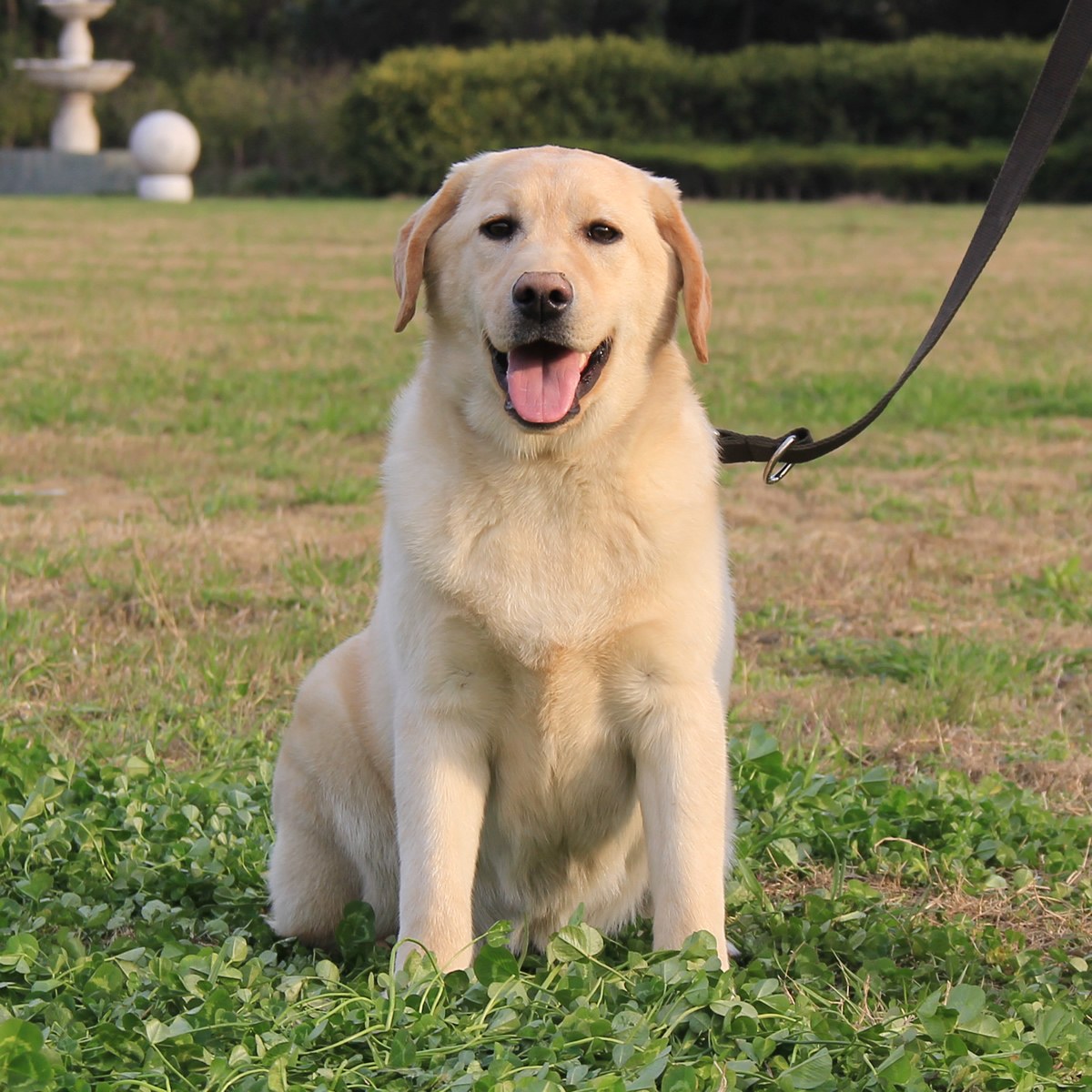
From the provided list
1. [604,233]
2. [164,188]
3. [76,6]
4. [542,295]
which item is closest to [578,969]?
[542,295]

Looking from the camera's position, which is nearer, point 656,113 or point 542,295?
point 542,295

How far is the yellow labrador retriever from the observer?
2.56 metres

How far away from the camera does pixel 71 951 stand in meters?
2.74

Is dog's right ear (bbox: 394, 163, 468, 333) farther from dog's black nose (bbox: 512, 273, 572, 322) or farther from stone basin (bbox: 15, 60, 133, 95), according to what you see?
stone basin (bbox: 15, 60, 133, 95)

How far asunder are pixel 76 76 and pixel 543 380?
33.3 metres

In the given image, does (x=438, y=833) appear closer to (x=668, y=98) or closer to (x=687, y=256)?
(x=687, y=256)

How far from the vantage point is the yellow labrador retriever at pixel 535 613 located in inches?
101

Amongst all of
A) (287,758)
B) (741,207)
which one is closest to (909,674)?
(287,758)

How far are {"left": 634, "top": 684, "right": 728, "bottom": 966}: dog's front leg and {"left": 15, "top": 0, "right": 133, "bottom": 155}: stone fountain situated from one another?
106ft

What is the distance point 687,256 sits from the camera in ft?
9.47

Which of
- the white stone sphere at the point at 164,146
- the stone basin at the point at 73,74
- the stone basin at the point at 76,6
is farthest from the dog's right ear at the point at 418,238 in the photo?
the stone basin at the point at 76,6

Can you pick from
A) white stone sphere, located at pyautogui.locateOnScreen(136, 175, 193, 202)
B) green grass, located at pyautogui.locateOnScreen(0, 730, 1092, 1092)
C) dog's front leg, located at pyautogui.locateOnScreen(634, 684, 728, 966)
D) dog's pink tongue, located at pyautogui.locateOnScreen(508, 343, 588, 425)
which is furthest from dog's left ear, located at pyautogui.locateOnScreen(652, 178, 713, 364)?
white stone sphere, located at pyautogui.locateOnScreen(136, 175, 193, 202)

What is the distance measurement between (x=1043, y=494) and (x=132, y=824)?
4.61 metres

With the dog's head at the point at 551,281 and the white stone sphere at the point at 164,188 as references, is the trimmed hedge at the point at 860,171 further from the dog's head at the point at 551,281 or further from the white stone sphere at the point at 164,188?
the dog's head at the point at 551,281
